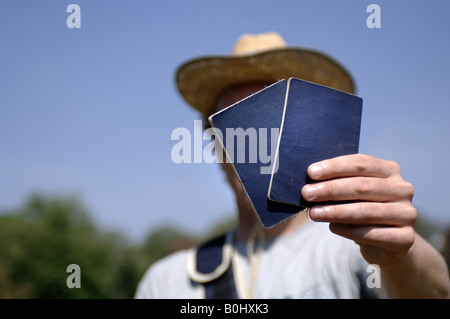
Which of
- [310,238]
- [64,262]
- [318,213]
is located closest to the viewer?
[318,213]

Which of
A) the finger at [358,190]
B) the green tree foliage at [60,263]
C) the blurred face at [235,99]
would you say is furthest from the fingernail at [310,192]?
the green tree foliage at [60,263]

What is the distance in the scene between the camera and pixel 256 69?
2328mm

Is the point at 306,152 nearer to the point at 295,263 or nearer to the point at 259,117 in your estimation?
the point at 259,117

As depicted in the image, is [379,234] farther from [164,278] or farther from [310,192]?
[164,278]

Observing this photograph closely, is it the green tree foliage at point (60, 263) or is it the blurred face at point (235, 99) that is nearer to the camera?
the blurred face at point (235, 99)

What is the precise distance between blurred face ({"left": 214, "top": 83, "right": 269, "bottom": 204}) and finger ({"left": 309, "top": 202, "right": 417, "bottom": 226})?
987mm

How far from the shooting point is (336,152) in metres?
1.35

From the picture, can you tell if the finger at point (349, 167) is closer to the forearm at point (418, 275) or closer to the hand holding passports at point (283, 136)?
the hand holding passports at point (283, 136)

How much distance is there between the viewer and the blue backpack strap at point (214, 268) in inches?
82.0

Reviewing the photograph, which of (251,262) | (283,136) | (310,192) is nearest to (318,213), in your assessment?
(310,192)

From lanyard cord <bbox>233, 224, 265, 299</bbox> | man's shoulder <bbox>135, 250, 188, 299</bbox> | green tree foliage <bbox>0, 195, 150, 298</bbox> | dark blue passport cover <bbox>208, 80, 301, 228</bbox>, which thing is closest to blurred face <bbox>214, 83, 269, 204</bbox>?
lanyard cord <bbox>233, 224, 265, 299</bbox>

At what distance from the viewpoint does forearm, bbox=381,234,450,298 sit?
1.46 metres

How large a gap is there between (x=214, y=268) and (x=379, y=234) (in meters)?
1.19
